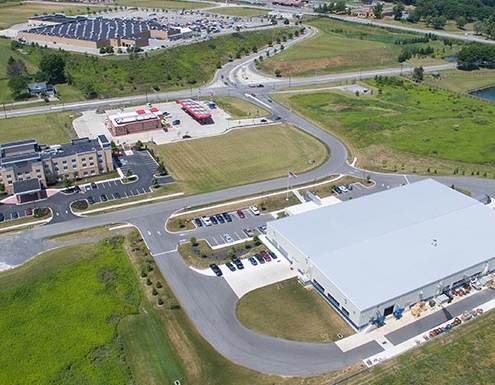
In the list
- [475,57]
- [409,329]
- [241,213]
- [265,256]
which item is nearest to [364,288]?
[409,329]

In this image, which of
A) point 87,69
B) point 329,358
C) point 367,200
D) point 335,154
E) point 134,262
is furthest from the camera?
point 87,69

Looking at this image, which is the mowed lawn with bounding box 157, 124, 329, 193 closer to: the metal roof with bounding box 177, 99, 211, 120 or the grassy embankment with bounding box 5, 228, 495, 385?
the metal roof with bounding box 177, 99, 211, 120

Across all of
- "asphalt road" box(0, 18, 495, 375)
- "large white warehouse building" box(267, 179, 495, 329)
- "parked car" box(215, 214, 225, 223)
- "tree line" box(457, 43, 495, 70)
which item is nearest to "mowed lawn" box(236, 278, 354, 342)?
"asphalt road" box(0, 18, 495, 375)

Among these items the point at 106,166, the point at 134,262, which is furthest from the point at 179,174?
the point at 134,262

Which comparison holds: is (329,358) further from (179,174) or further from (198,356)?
(179,174)

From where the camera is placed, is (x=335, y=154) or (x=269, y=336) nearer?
(x=269, y=336)

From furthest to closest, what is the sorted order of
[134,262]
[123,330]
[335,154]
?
[335,154]
[134,262]
[123,330]
